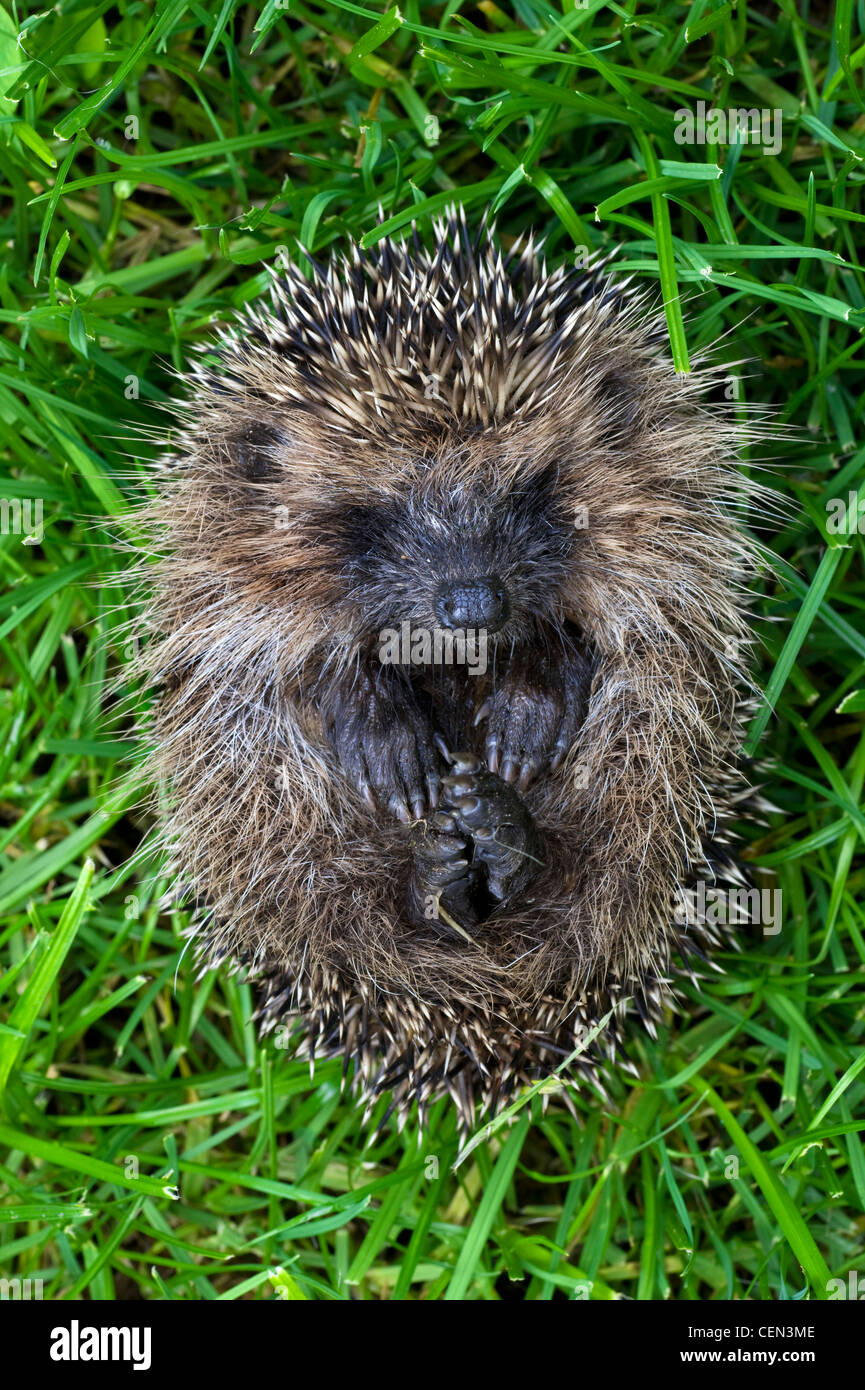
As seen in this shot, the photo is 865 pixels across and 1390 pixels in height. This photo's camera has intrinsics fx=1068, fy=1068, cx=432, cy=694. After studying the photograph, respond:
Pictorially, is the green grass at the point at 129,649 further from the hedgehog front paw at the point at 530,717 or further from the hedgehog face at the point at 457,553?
the hedgehog face at the point at 457,553

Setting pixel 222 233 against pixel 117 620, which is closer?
pixel 222 233

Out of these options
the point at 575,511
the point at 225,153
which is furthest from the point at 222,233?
the point at 575,511

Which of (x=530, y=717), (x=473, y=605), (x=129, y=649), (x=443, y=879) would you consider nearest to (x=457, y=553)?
(x=473, y=605)

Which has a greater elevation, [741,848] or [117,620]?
[117,620]

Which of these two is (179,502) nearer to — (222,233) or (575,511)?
(222,233)

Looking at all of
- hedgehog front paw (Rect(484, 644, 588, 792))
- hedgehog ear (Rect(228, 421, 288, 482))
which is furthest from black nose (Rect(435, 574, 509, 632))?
hedgehog ear (Rect(228, 421, 288, 482))

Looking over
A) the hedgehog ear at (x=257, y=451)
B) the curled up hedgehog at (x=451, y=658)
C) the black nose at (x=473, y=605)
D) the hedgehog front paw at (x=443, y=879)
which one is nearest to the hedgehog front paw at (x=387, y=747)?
the curled up hedgehog at (x=451, y=658)
